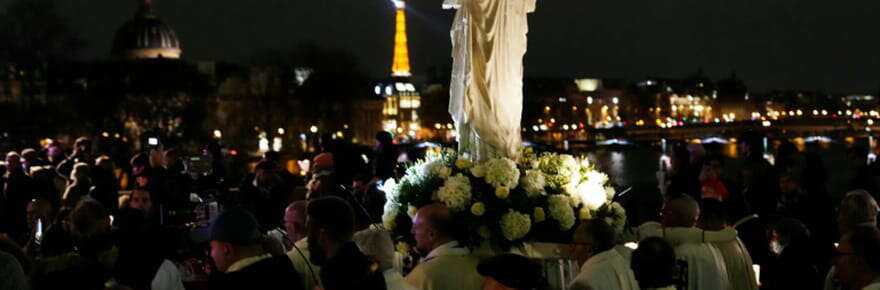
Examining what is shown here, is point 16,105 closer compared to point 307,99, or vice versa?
point 16,105

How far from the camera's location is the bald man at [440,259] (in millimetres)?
6203

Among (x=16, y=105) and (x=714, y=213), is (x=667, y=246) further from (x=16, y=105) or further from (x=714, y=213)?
(x=16, y=105)

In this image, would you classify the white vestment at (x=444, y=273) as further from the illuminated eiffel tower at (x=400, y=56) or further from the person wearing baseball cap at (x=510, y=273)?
the illuminated eiffel tower at (x=400, y=56)

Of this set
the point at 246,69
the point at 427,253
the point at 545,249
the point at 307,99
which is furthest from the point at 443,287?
the point at 246,69

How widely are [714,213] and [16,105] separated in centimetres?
4271

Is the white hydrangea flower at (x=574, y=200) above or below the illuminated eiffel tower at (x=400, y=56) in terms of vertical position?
below

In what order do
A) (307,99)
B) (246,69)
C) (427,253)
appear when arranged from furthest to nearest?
(246,69)
(307,99)
(427,253)

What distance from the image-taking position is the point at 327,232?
550 centimetres

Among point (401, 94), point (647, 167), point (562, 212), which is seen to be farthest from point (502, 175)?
point (401, 94)

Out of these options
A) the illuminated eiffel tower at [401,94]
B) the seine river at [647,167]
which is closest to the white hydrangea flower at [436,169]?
the seine river at [647,167]

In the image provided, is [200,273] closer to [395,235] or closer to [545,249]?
[395,235]

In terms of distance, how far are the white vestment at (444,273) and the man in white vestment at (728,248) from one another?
1887 mm

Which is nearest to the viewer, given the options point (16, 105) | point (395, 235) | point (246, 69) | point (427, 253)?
point (427, 253)

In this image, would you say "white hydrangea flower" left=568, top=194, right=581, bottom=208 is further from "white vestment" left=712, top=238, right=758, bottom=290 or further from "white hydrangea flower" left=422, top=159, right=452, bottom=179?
"white vestment" left=712, top=238, right=758, bottom=290
